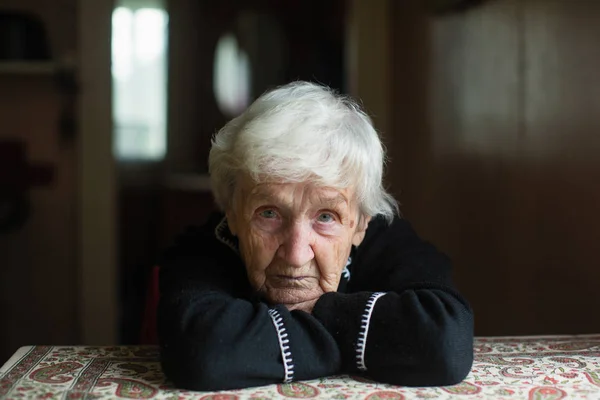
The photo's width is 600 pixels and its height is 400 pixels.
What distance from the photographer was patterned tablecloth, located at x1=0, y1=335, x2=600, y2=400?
1020mm

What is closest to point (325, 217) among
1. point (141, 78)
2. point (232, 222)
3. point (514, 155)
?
point (232, 222)

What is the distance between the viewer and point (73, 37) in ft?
9.65

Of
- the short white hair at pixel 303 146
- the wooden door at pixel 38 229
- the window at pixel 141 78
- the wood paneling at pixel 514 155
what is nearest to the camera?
the short white hair at pixel 303 146

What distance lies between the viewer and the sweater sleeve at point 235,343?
103 cm

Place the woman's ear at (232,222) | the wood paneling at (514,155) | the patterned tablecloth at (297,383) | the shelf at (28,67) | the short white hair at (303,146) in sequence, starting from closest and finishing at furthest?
the patterned tablecloth at (297,383)
the short white hair at (303,146)
the woman's ear at (232,222)
the wood paneling at (514,155)
the shelf at (28,67)

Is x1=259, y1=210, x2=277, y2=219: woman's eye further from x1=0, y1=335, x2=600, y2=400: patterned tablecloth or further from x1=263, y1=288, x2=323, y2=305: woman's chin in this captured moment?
x1=0, y1=335, x2=600, y2=400: patterned tablecloth

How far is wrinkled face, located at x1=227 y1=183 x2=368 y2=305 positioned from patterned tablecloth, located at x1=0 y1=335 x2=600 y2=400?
170mm

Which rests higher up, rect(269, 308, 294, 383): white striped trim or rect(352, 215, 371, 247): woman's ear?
rect(352, 215, 371, 247): woman's ear

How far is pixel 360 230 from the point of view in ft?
4.37

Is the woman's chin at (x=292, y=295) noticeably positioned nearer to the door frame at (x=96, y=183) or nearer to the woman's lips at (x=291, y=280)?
the woman's lips at (x=291, y=280)

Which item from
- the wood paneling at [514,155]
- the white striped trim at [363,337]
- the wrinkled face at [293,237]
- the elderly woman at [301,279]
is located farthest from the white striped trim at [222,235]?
the wood paneling at [514,155]

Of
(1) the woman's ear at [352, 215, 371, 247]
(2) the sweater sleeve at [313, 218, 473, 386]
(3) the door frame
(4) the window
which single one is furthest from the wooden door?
(2) the sweater sleeve at [313, 218, 473, 386]

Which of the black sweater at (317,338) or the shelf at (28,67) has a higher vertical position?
the shelf at (28,67)

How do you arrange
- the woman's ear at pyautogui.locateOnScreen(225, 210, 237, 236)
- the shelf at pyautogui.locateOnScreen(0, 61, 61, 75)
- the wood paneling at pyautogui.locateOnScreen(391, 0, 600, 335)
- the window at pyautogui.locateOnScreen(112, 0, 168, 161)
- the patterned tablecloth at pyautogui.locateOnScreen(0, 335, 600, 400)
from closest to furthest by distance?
1. the patterned tablecloth at pyautogui.locateOnScreen(0, 335, 600, 400)
2. the woman's ear at pyautogui.locateOnScreen(225, 210, 237, 236)
3. the wood paneling at pyautogui.locateOnScreen(391, 0, 600, 335)
4. the shelf at pyautogui.locateOnScreen(0, 61, 61, 75)
5. the window at pyautogui.locateOnScreen(112, 0, 168, 161)
